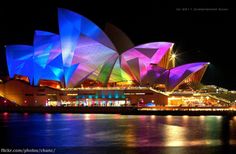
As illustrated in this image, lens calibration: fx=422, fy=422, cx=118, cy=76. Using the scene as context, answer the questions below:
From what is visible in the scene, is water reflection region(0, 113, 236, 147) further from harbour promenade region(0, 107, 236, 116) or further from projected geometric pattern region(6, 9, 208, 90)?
projected geometric pattern region(6, 9, 208, 90)

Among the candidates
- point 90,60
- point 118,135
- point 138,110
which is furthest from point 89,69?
point 118,135

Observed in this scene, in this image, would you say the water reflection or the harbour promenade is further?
the harbour promenade

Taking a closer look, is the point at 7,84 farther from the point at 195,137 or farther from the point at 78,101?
the point at 195,137

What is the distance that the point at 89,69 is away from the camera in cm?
5259

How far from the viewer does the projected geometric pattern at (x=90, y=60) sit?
48844mm

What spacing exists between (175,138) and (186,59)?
3300cm

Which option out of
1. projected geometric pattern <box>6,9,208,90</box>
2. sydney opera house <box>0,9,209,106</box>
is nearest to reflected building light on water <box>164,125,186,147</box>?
projected geometric pattern <box>6,9,208,90</box>

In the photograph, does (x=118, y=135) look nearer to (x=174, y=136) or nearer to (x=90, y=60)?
(x=174, y=136)

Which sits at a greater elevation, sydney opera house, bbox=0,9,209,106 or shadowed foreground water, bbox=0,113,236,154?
sydney opera house, bbox=0,9,209,106

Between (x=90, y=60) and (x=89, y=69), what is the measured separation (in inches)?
60.1

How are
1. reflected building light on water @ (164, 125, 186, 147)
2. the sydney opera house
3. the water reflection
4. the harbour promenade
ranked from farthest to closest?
the sydney opera house < the harbour promenade < the water reflection < reflected building light on water @ (164, 125, 186, 147)

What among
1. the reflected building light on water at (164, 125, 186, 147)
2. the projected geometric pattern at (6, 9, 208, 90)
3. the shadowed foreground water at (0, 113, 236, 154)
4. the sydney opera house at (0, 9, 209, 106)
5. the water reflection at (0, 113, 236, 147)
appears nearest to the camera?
the shadowed foreground water at (0, 113, 236, 154)

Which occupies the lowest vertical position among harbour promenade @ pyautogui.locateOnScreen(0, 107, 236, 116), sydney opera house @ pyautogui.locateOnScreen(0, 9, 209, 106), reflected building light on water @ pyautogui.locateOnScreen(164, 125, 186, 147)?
reflected building light on water @ pyautogui.locateOnScreen(164, 125, 186, 147)

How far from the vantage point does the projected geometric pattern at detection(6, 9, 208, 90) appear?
4884 cm
